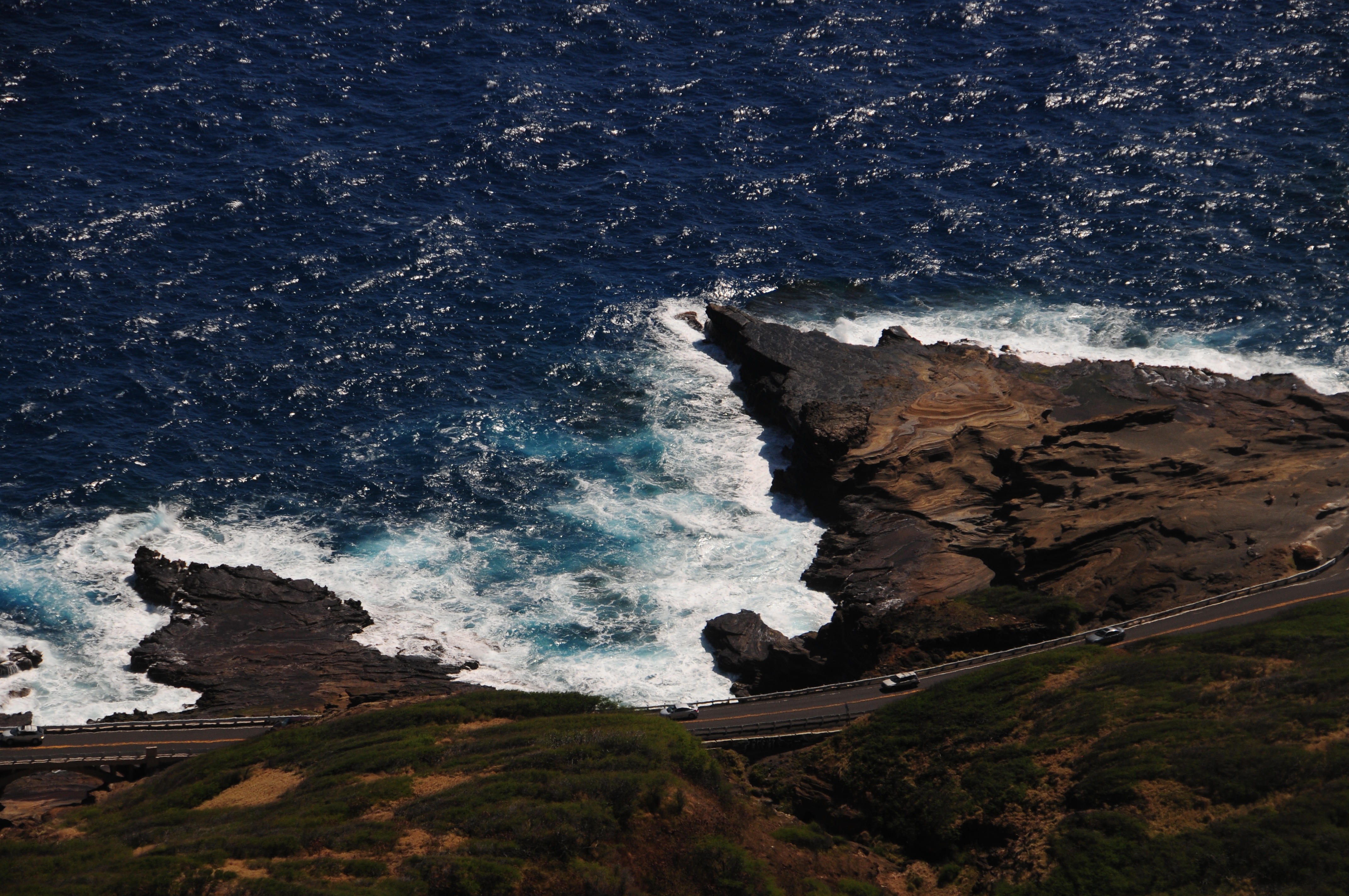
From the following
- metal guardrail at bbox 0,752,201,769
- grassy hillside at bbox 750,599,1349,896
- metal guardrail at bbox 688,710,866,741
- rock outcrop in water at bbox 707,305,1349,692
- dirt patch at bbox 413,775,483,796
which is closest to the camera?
grassy hillside at bbox 750,599,1349,896

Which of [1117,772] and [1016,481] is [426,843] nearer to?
[1117,772]

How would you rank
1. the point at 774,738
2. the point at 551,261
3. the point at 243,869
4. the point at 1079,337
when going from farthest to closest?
the point at 551,261, the point at 1079,337, the point at 774,738, the point at 243,869

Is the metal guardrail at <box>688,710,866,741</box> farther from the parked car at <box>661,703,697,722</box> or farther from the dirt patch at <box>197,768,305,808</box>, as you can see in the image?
the dirt patch at <box>197,768,305,808</box>

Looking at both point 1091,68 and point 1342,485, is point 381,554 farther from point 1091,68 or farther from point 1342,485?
point 1091,68

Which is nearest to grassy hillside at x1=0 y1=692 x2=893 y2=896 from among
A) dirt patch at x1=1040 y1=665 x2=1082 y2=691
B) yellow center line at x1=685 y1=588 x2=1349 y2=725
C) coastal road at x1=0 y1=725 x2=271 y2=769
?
coastal road at x1=0 y1=725 x2=271 y2=769

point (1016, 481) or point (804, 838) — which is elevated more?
point (1016, 481)

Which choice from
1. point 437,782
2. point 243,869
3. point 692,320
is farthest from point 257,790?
point 692,320
